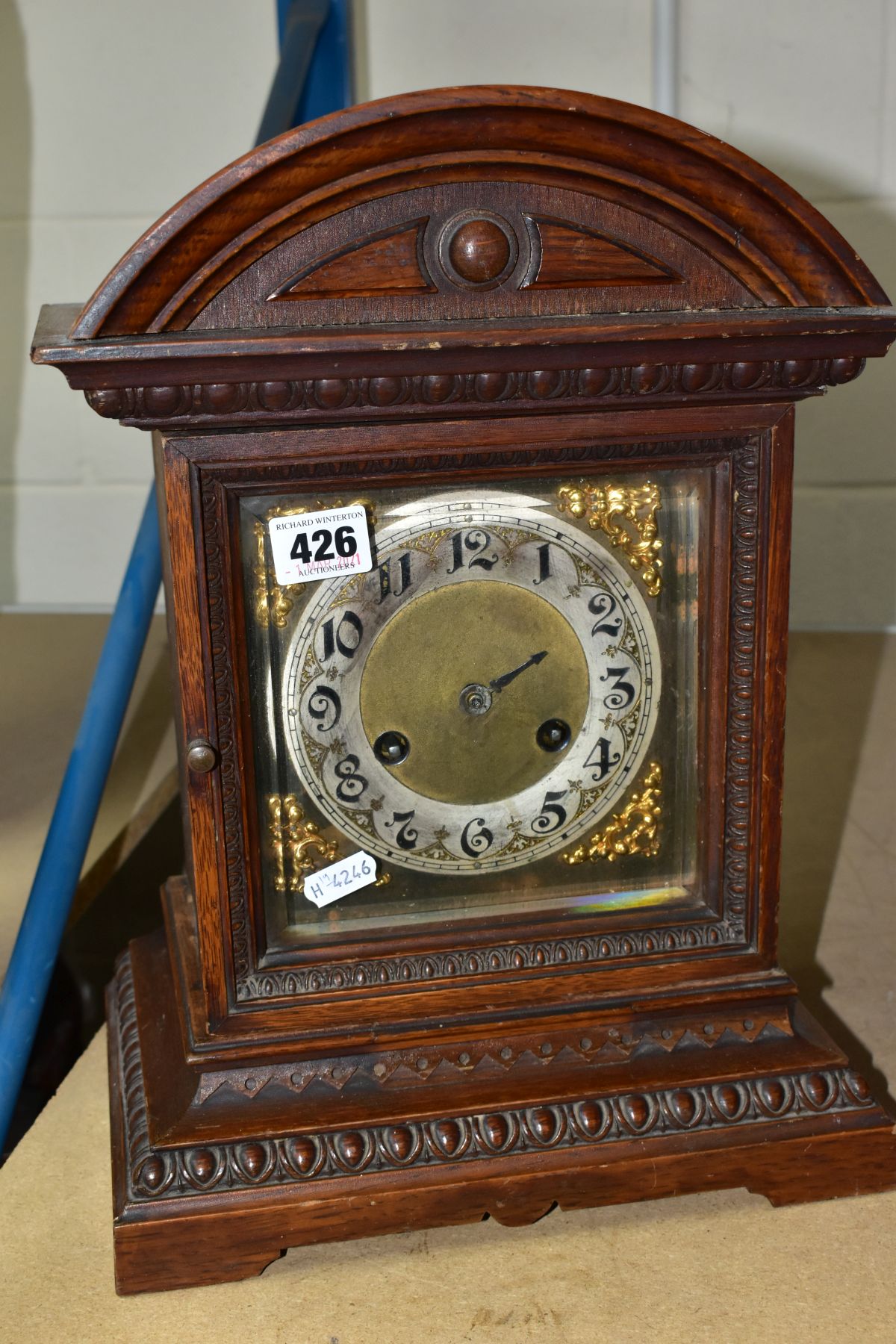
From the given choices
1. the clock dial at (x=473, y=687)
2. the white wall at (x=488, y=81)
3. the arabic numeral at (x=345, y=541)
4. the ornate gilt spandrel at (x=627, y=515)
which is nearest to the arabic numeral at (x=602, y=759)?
the clock dial at (x=473, y=687)

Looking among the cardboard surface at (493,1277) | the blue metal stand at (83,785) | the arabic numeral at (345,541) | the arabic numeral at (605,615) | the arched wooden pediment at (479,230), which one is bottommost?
the cardboard surface at (493,1277)

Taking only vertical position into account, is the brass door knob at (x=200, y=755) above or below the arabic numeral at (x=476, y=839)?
above

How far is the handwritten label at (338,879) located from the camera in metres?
0.87

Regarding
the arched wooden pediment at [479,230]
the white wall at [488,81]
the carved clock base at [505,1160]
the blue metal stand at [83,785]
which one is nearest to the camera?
the arched wooden pediment at [479,230]

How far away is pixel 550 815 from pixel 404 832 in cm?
10

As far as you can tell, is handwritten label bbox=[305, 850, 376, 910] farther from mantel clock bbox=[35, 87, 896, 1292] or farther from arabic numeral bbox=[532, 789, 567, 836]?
arabic numeral bbox=[532, 789, 567, 836]

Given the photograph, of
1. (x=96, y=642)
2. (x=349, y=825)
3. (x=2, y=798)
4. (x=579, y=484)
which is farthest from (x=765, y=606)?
(x=96, y=642)

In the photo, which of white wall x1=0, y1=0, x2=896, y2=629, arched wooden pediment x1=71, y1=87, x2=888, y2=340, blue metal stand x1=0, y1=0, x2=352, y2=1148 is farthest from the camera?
white wall x1=0, y1=0, x2=896, y2=629

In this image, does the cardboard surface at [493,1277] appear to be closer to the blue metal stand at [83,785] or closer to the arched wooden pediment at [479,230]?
the blue metal stand at [83,785]

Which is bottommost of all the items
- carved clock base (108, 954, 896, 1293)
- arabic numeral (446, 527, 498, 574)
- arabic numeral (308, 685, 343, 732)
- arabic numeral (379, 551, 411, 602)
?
carved clock base (108, 954, 896, 1293)

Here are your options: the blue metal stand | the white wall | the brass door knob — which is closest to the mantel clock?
the brass door knob

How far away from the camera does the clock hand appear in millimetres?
854

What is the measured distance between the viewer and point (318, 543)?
2.64 ft

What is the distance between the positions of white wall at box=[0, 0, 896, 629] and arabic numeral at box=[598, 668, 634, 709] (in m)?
1.17
